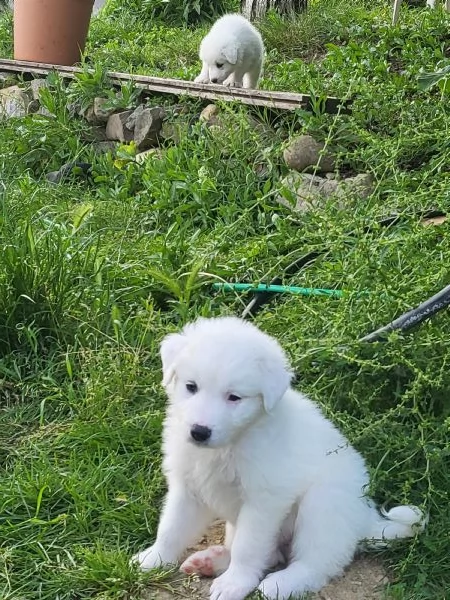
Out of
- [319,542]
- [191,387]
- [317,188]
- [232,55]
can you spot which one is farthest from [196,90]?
[319,542]

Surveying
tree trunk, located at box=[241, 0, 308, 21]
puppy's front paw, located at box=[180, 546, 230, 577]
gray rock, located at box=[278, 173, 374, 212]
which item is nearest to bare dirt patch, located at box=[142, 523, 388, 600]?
puppy's front paw, located at box=[180, 546, 230, 577]

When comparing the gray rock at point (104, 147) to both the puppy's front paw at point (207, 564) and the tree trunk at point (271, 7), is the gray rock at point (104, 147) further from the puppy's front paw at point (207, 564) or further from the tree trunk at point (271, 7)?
A: the puppy's front paw at point (207, 564)

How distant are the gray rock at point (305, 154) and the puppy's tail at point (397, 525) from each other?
2.85 meters

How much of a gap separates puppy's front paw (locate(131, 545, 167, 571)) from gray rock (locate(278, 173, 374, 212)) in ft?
7.54

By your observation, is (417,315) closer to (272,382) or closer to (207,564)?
(272,382)

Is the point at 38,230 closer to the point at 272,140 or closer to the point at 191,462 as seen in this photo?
the point at 272,140

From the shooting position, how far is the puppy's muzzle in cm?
222

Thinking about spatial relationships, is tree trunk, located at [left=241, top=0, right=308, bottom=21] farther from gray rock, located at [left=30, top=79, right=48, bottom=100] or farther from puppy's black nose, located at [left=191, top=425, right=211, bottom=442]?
puppy's black nose, located at [left=191, top=425, right=211, bottom=442]

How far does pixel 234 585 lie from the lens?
7.59 feet

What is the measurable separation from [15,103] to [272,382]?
589cm

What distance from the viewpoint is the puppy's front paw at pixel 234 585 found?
2.30m

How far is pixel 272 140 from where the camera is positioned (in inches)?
207

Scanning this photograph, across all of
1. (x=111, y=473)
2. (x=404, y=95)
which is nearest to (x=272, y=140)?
(x=404, y=95)

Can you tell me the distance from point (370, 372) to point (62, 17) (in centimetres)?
588
